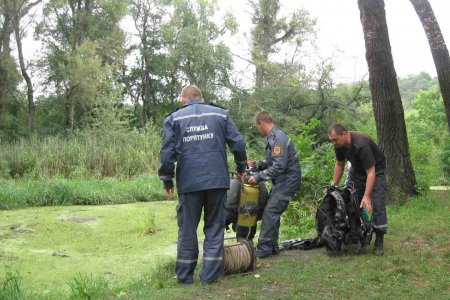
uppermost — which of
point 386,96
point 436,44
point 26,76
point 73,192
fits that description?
point 26,76

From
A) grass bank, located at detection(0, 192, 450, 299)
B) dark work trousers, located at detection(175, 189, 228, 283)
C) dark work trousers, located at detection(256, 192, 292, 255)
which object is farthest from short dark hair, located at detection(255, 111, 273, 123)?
grass bank, located at detection(0, 192, 450, 299)

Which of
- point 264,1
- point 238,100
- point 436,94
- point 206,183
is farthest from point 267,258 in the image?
point 436,94

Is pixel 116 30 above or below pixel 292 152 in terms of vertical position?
above

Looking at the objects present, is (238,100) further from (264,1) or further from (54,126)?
(54,126)

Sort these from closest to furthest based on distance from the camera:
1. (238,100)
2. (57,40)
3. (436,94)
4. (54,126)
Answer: (238,100) < (54,126) < (57,40) < (436,94)

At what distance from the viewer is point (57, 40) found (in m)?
27.1

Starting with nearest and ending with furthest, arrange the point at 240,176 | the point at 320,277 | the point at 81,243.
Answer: the point at 320,277 → the point at 240,176 → the point at 81,243

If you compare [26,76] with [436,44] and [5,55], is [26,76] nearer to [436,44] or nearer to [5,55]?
[5,55]

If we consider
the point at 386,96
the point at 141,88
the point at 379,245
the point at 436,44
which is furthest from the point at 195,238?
the point at 141,88

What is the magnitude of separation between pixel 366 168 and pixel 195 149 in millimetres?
1691

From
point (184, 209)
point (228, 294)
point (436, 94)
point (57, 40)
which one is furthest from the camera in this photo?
point (436, 94)

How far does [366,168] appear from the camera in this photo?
183 inches

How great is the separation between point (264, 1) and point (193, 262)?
83.4 feet

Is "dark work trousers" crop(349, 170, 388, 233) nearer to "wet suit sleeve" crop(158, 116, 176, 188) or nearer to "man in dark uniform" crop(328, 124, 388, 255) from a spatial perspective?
"man in dark uniform" crop(328, 124, 388, 255)
